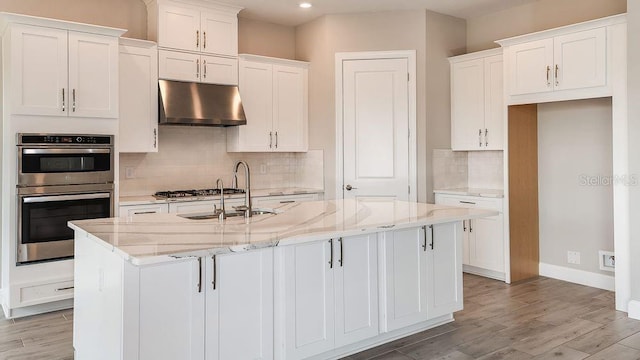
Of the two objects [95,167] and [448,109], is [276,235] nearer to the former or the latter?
[95,167]

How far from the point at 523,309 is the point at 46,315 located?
3.89 metres

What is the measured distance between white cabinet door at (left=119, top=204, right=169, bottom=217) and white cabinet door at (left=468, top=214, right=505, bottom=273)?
3.12 meters

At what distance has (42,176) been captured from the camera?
3.87 meters

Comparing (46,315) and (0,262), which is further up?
(0,262)

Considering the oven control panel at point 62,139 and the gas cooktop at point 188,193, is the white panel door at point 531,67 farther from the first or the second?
the oven control panel at point 62,139

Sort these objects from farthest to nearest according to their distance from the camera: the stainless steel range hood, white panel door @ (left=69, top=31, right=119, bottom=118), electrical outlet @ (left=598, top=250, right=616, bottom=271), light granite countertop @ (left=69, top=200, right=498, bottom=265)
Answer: the stainless steel range hood, electrical outlet @ (left=598, top=250, right=616, bottom=271), white panel door @ (left=69, top=31, right=119, bottom=118), light granite countertop @ (left=69, top=200, right=498, bottom=265)

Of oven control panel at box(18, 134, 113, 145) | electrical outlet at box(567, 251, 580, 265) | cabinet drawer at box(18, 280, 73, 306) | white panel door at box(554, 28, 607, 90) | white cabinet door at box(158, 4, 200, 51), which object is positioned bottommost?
cabinet drawer at box(18, 280, 73, 306)

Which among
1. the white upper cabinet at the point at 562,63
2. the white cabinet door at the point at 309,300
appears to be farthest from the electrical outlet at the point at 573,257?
the white cabinet door at the point at 309,300

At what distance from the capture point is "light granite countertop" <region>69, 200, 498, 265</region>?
6.96 feet

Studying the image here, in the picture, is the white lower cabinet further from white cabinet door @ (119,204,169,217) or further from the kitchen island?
white cabinet door @ (119,204,169,217)

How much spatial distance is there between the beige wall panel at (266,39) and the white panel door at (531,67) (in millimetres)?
2552

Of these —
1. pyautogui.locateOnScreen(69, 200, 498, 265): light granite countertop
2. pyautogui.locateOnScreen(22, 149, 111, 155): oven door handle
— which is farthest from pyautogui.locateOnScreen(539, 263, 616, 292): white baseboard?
pyautogui.locateOnScreen(22, 149, 111, 155): oven door handle

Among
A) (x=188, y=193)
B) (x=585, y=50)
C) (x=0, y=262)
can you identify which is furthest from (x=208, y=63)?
(x=585, y=50)

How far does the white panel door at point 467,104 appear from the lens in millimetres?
5207
